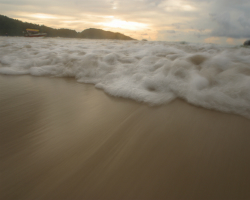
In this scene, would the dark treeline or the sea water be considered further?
the dark treeline

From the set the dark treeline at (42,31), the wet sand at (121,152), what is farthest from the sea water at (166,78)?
the dark treeline at (42,31)

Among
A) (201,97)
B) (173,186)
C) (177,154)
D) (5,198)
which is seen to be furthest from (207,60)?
(5,198)

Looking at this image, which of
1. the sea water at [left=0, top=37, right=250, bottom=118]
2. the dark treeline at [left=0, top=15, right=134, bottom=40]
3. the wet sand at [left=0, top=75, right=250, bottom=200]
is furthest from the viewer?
the dark treeline at [left=0, top=15, right=134, bottom=40]

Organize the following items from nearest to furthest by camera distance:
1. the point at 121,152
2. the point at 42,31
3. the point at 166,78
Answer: the point at 121,152
the point at 166,78
the point at 42,31

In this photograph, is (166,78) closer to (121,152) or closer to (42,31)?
(121,152)

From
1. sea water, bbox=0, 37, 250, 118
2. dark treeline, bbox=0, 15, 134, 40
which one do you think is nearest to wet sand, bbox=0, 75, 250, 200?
sea water, bbox=0, 37, 250, 118

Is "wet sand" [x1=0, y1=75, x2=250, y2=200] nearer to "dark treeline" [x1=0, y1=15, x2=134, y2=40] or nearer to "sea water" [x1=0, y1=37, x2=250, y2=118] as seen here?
"sea water" [x1=0, y1=37, x2=250, y2=118]

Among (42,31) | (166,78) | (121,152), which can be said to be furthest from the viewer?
(42,31)

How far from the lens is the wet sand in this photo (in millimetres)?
636

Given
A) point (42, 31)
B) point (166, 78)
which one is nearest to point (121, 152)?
point (166, 78)

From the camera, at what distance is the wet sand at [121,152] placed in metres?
0.64

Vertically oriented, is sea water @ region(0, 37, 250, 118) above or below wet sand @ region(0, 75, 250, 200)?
above

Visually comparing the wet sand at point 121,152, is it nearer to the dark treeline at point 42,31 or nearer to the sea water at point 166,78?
the sea water at point 166,78

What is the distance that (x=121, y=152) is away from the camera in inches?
32.9
